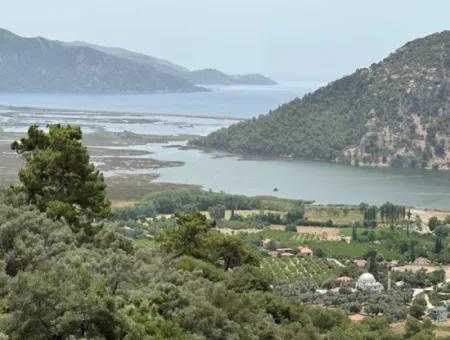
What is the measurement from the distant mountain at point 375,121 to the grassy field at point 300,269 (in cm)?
4822

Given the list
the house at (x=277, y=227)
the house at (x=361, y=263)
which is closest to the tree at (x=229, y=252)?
the house at (x=361, y=263)

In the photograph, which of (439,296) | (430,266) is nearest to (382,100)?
(430,266)

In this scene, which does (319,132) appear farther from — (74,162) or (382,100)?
(74,162)

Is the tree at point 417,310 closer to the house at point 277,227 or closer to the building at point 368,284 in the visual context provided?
the building at point 368,284

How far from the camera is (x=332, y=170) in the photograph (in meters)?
86.9

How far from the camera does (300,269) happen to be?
150ft

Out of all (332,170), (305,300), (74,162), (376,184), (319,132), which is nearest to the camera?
(74,162)

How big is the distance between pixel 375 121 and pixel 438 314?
7145 cm

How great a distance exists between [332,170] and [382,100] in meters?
24.8

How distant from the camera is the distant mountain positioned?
3835 inches

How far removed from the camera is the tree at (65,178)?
17812 millimetres

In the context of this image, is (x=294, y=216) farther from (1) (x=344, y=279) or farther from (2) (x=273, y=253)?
(1) (x=344, y=279)

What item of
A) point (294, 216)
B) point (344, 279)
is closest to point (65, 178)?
point (344, 279)

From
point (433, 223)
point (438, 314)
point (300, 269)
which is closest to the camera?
point (438, 314)
